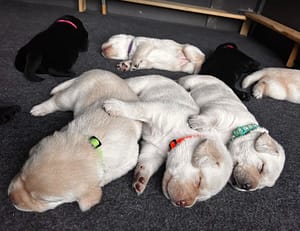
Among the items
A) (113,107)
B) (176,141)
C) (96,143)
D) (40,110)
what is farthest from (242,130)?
(40,110)

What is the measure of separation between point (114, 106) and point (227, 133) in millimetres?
783

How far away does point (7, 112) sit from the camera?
1.74m

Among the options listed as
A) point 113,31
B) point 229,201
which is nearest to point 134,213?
point 229,201

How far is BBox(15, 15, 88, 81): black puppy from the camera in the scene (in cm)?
225

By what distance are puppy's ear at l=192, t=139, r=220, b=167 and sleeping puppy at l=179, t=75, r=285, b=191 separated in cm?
20

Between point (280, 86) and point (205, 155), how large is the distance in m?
1.93

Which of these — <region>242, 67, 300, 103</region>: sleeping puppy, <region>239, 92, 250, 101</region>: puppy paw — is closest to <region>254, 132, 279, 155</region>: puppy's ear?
<region>239, 92, 250, 101</region>: puppy paw

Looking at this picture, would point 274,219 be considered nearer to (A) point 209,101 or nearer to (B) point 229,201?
(B) point 229,201

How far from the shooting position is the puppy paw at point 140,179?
1.42 metres

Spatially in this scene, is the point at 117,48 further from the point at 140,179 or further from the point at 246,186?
the point at 246,186

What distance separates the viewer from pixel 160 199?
1442mm

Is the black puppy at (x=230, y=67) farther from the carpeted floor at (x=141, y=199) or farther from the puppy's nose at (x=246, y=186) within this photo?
the puppy's nose at (x=246, y=186)

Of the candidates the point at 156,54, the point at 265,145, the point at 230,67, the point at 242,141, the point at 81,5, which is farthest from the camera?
the point at 81,5

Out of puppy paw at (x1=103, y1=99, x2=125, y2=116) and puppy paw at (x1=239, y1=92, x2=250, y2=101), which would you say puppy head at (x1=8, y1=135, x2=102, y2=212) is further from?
puppy paw at (x1=239, y1=92, x2=250, y2=101)
